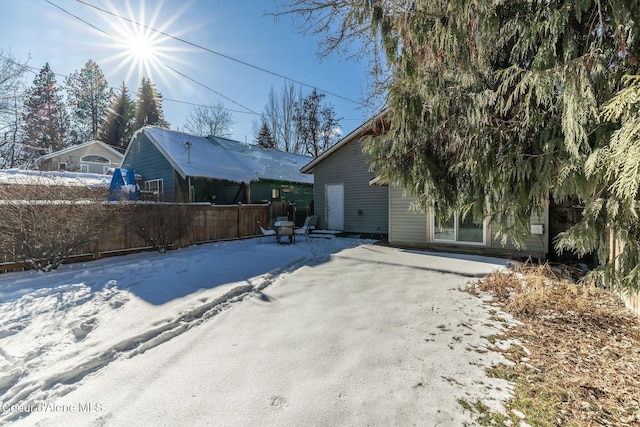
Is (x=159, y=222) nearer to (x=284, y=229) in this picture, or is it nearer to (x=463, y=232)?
(x=284, y=229)

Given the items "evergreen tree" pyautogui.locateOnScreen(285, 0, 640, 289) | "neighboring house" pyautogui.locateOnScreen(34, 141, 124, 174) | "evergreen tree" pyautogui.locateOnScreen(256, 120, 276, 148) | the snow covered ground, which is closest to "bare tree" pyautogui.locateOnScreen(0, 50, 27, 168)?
"neighboring house" pyautogui.locateOnScreen(34, 141, 124, 174)

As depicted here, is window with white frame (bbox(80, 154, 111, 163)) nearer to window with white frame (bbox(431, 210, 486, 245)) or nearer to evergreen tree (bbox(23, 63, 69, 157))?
→ evergreen tree (bbox(23, 63, 69, 157))

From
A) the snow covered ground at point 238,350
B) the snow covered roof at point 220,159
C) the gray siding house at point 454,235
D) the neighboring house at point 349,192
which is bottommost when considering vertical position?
the snow covered ground at point 238,350

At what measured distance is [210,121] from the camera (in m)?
26.3

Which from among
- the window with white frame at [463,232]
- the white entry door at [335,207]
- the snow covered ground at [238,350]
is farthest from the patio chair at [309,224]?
the snow covered ground at [238,350]

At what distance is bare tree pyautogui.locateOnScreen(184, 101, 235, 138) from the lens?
2588 centimetres

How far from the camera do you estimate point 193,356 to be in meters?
2.71

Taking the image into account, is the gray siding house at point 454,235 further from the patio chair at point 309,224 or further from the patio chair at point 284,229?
the patio chair at point 309,224

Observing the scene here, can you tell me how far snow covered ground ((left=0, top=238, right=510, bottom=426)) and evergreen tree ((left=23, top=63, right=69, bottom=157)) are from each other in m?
24.8

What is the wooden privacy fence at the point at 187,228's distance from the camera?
6.68 meters

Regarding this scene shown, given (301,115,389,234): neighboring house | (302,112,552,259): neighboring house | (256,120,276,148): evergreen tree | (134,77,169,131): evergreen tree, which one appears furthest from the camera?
(134,77,169,131): evergreen tree

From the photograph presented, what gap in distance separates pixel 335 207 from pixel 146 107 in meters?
27.8

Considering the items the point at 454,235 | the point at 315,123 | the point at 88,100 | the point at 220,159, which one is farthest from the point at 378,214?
the point at 88,100

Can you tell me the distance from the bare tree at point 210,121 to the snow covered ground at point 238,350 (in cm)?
2340
